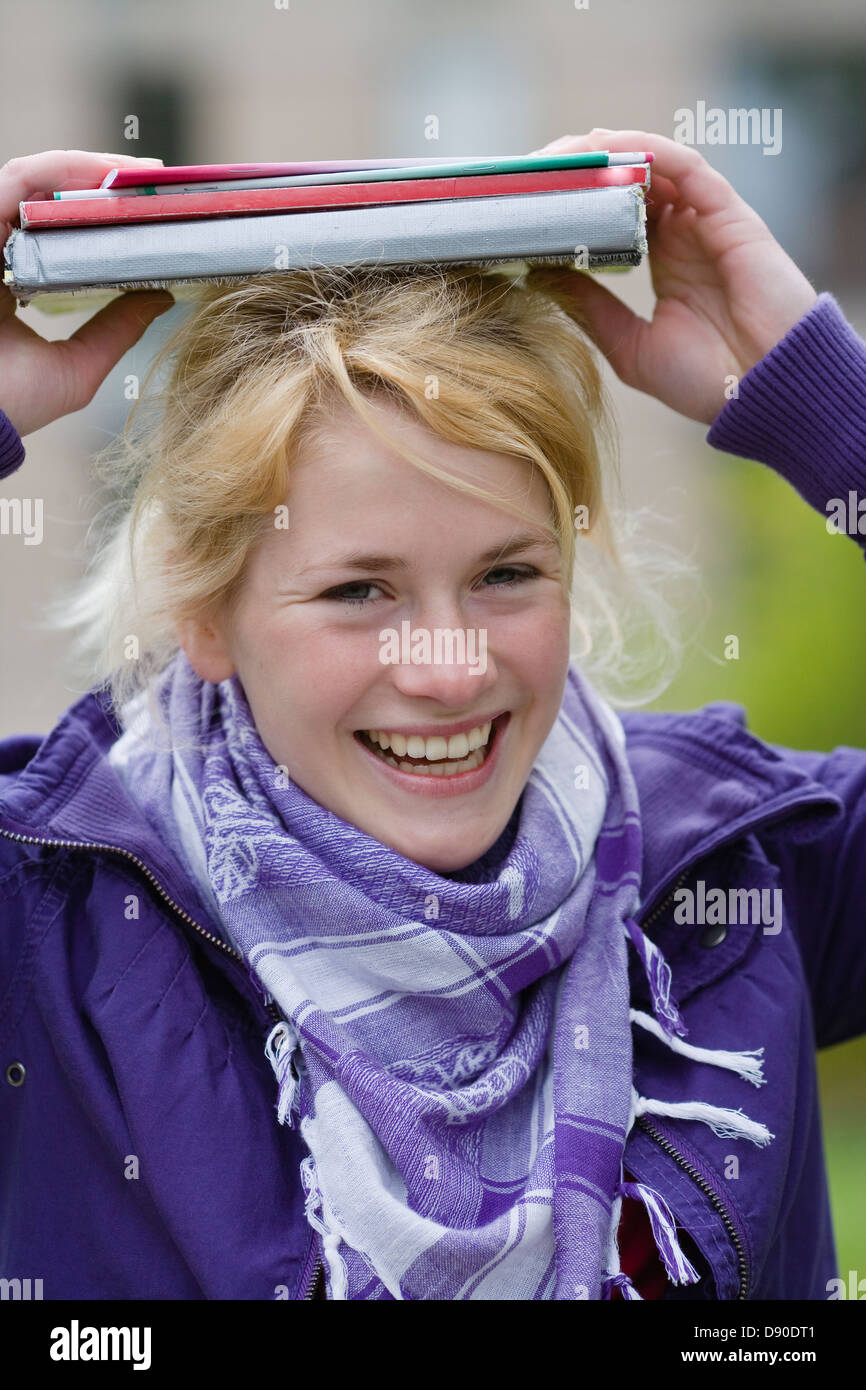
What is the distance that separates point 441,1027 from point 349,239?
3.13 ft

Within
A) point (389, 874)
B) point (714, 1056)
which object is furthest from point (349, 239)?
point (714, 1056)

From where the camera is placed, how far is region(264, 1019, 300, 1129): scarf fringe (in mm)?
1612

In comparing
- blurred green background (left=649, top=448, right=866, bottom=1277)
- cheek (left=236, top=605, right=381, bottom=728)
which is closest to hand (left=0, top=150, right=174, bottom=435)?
cheek (left=236, top=605, right=381, bottom=728)

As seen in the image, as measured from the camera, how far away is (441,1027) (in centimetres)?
171

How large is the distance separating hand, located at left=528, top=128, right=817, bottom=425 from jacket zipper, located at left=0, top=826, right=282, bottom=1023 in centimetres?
92

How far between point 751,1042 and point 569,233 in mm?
1031

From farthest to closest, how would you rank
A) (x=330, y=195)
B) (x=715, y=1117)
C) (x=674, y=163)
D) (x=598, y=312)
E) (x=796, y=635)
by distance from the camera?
(x=796, y=635), (x=598, y=312), (x=674, y=163), (x=715, y=1117), (x=330, y=195)

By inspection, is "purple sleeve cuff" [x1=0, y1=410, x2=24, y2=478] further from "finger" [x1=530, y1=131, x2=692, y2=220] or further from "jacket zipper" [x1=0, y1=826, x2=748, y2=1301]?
"finger" [x1=530, y1=131, x2=692, y2=220]

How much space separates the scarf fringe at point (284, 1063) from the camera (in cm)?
161

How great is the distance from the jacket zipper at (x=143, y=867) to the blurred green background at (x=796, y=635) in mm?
2770

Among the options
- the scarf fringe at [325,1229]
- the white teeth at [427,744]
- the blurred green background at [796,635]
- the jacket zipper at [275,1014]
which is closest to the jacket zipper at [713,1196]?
the jacket zipper at [275,1014]

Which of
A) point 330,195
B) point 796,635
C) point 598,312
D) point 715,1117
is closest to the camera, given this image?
point 330,195

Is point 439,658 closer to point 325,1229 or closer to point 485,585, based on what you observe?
point 485,585
